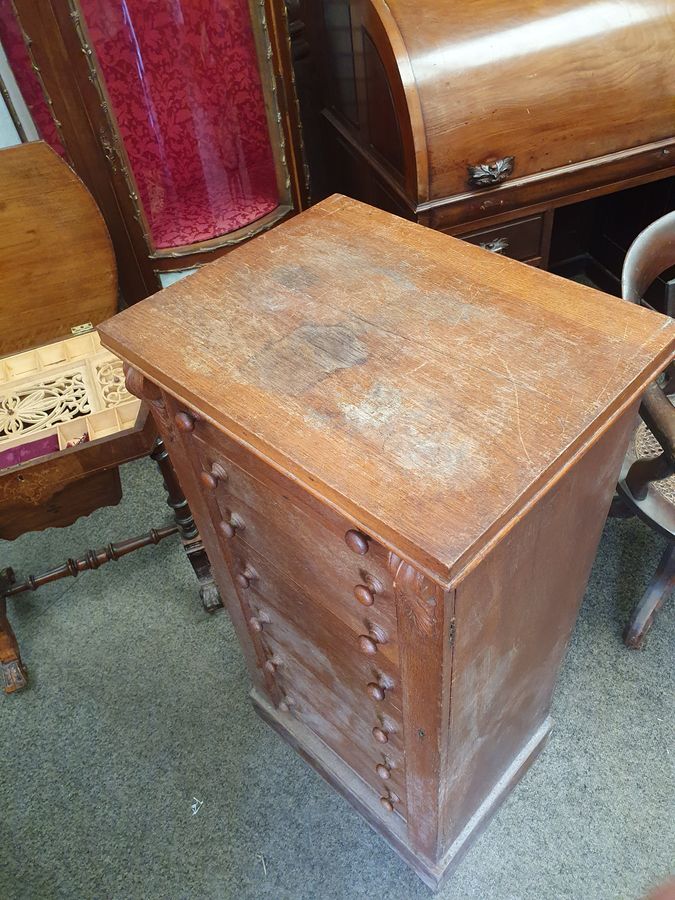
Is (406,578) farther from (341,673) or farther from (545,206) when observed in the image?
(545,206)

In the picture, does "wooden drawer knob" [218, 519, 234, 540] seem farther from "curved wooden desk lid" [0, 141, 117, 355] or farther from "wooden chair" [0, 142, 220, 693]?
"curved wooden desk lid" [0, 141, 117, 355]

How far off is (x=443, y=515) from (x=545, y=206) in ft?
4.68

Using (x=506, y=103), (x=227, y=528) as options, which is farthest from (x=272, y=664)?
(x=506, y=103)

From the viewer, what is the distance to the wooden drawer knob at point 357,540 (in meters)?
0.72

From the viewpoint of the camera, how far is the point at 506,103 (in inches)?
63.1

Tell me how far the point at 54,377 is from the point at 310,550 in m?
1.01

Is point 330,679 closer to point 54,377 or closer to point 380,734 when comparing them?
point 380,734

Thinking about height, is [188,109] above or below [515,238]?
above

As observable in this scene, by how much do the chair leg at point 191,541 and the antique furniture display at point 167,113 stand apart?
2.24 feet

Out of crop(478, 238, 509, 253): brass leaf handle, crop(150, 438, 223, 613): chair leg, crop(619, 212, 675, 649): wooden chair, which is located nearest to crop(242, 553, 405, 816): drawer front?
crop(150, 438, 223, 613): chair leg

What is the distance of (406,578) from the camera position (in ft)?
2.20

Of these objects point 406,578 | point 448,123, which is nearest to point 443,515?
point 406,578

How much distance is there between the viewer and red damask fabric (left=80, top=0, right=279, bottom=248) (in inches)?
67.7

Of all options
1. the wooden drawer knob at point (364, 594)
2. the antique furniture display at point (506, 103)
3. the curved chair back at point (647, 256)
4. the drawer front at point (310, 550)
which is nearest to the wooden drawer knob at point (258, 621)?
the drawer front at point (310, 550)
